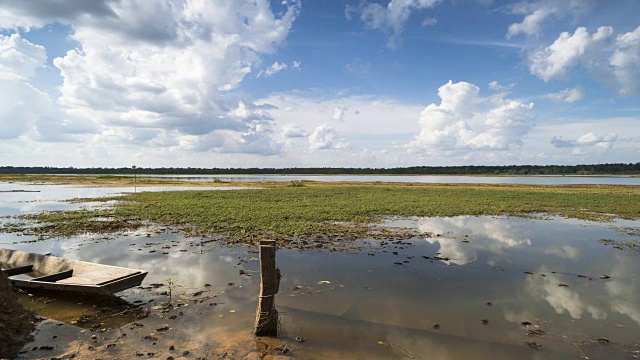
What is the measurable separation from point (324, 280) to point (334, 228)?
9668 millimetres

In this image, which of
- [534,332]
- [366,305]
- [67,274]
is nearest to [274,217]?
[67,274]

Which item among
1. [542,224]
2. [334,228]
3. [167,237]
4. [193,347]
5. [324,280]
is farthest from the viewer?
[542,224]

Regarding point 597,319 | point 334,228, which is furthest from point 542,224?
point 597,319

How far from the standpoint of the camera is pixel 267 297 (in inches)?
324

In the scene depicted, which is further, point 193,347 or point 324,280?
point 324,280

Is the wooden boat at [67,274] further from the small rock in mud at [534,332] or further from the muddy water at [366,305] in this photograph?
the small rock in mud at [534,332]

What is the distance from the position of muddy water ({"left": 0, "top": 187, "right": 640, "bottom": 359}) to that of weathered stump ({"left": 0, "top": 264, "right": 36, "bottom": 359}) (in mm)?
281

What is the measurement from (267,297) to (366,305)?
3.38 m

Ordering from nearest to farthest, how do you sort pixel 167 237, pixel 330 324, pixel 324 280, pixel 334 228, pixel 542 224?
pixel 330 324, pixel 324 280, pixel 167 237, pixel 334 228, pixel 542 224

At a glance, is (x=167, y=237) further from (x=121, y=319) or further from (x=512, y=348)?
(x=512, y=348)

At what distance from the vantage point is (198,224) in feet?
76.2

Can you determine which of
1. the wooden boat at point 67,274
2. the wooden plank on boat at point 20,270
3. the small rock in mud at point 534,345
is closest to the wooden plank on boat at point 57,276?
the wooden boat at point 67,274

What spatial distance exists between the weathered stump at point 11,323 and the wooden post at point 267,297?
5078 millimetres

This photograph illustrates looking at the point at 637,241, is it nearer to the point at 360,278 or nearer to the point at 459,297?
the point at 459,297
